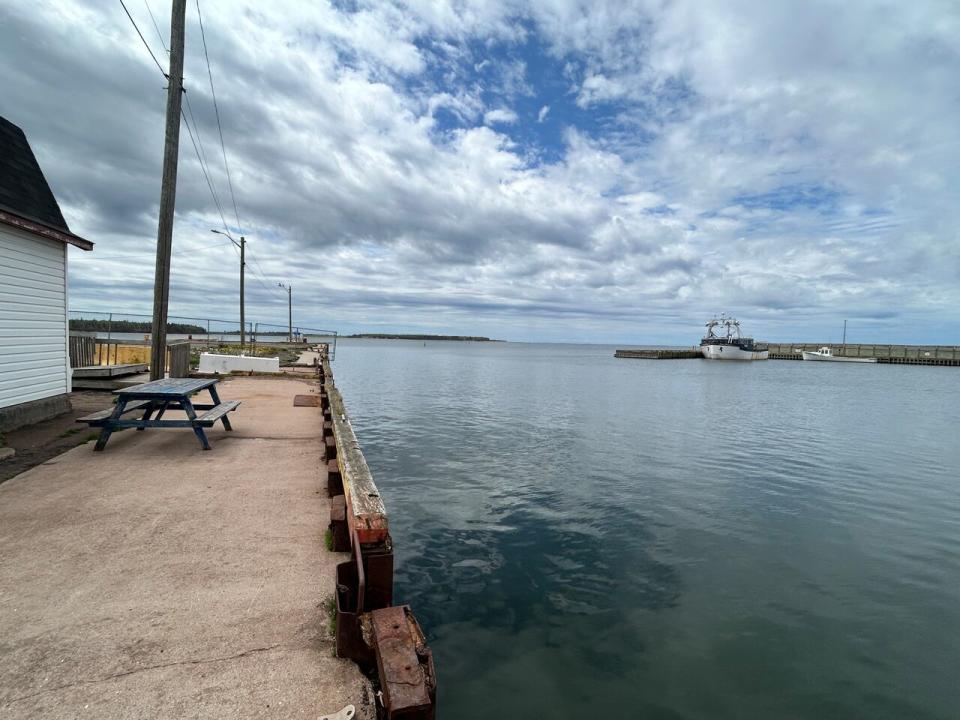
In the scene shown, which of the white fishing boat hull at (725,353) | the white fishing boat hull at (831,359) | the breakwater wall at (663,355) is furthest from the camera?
the breakwater wall at (663,355)

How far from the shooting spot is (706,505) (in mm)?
9578

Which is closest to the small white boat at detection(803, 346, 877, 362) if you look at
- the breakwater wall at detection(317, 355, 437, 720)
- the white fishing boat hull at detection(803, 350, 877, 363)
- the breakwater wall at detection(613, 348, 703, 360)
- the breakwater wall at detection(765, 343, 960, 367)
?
the white fishing boat hull at detection(803, 350, 877, 363)

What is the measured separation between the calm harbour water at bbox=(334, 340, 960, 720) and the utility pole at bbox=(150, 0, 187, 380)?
568 cm

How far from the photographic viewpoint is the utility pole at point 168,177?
10.5 metres

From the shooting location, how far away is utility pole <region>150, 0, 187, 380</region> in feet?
34.5

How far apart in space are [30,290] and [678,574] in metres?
11.4

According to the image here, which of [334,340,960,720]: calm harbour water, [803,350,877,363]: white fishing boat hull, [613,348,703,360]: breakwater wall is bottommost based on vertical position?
[334,340,960,720]: calm harbour water

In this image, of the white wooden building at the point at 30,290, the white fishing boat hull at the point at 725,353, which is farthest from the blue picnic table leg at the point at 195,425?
the white fishing boat hull at the point at 725,353

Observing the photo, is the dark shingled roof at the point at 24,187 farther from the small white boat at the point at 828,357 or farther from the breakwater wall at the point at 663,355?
the small white boat at the point at 828,357

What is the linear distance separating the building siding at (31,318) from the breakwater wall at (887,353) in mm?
119340

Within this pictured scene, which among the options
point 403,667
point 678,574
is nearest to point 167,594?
point 403,667

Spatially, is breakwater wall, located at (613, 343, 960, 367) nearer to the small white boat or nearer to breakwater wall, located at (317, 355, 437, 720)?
the small white boat

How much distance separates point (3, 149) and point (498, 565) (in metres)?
11.6

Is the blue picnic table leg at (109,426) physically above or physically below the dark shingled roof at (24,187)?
below
